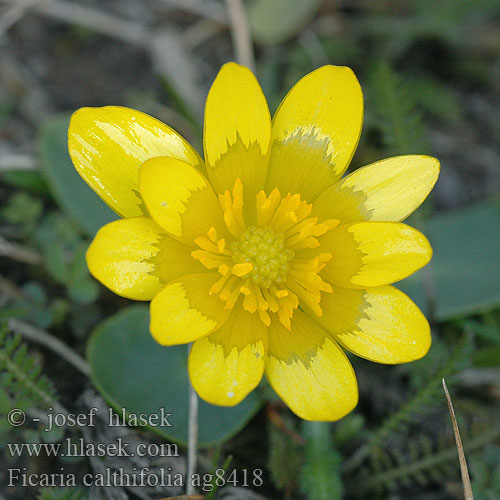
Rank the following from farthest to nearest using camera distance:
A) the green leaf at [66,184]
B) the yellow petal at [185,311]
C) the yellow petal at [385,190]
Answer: the green leaf at [66,184]
the yellow petal at [385,190]
the yellow petal at [185,311]

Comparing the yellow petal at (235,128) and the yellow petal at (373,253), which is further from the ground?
the yellow petal at (235,128)

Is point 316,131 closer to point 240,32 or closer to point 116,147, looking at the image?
point 116,147

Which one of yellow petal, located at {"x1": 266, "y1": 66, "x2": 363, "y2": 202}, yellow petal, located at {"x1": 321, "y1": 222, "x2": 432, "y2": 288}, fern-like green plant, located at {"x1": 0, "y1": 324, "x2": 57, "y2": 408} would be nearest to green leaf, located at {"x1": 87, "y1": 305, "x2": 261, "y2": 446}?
fern-like green plant, located at {"x1": 0, "y1": 324, "x2": 57, "y2": 408}

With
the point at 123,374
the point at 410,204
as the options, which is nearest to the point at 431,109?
the point at 410,204

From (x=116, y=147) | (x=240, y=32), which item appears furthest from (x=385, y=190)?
(x=240, y=32)

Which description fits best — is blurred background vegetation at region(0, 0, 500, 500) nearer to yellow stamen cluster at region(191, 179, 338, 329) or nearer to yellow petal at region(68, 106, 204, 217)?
yellow stamen cluster at region(191, 179, 338, 329)

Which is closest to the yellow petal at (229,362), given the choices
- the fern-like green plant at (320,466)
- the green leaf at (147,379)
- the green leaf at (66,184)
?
the green leaf at (147,379)

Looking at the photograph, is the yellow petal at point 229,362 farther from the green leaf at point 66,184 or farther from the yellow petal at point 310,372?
the green leaf at point 66,184
